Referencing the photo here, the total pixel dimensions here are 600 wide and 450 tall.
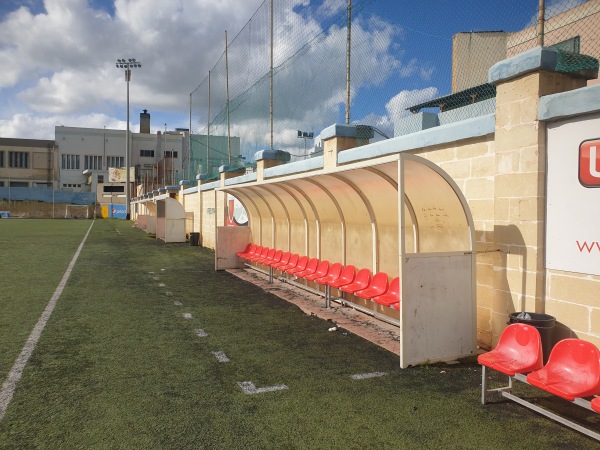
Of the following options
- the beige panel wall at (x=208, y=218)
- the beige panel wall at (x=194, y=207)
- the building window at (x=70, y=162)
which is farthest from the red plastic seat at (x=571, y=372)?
the building window at (x=70, y=162)

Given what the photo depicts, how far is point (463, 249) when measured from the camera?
5.77 meters

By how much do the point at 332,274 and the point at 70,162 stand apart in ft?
227

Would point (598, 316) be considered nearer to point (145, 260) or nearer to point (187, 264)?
point (187, 264)

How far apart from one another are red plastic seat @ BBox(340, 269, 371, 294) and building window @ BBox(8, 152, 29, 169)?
232ft

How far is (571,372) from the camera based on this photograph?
12.2 ft

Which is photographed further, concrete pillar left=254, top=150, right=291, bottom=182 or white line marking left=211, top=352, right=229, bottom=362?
concrete pillar left=254, top=150, right=291, bottom=182

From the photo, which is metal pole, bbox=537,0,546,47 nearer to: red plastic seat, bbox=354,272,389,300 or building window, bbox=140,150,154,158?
red plastic seat, bbox=354,272,389,300

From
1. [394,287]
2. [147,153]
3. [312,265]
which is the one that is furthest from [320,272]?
[147,153]

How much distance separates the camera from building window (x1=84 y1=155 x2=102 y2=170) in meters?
68.7

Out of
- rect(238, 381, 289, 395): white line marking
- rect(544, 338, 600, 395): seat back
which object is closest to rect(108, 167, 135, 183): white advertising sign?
rect(238, 381, 289, 395): white line marking

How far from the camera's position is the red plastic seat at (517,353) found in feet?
12.8

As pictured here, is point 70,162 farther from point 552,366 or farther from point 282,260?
point 552,366

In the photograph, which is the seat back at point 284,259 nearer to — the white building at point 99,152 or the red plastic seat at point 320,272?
the red plastic seat at point 320,272

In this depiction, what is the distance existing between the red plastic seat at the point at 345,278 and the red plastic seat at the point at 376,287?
57 cm
